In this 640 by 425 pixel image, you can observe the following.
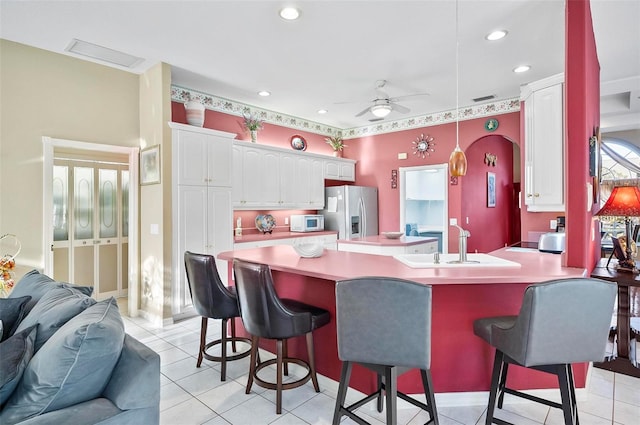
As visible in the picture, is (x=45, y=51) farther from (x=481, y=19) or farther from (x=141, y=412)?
(x=481, y=19)

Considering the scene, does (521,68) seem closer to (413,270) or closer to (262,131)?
(413,270)

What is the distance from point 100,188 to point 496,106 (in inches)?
232

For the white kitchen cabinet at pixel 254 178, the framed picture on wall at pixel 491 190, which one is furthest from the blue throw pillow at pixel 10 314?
the framed picture on wall at pixel 491 190

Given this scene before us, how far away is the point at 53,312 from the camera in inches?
63.2

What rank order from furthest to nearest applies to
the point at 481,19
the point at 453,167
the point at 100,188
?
the point at 100,188 → the point at 481,19 → the point at 453,167

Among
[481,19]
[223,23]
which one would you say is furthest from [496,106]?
[223,23]

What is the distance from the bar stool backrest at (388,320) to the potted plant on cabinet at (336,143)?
210 inches

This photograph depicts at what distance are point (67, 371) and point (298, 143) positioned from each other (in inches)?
210

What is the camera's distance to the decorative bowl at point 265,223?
5430mm

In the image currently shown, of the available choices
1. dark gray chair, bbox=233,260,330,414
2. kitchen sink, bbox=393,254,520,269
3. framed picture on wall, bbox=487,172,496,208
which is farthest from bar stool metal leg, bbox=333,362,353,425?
framed picture on wall, bbox=487,172,496,208

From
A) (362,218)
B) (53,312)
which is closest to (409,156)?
(362,218)

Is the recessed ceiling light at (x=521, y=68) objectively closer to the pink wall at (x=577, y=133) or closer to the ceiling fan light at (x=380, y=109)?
the ceiling fan light at (x=380, y=109)

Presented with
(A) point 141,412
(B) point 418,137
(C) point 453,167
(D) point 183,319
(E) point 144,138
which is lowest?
(D) point 183,319

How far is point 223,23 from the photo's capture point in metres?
3.01
